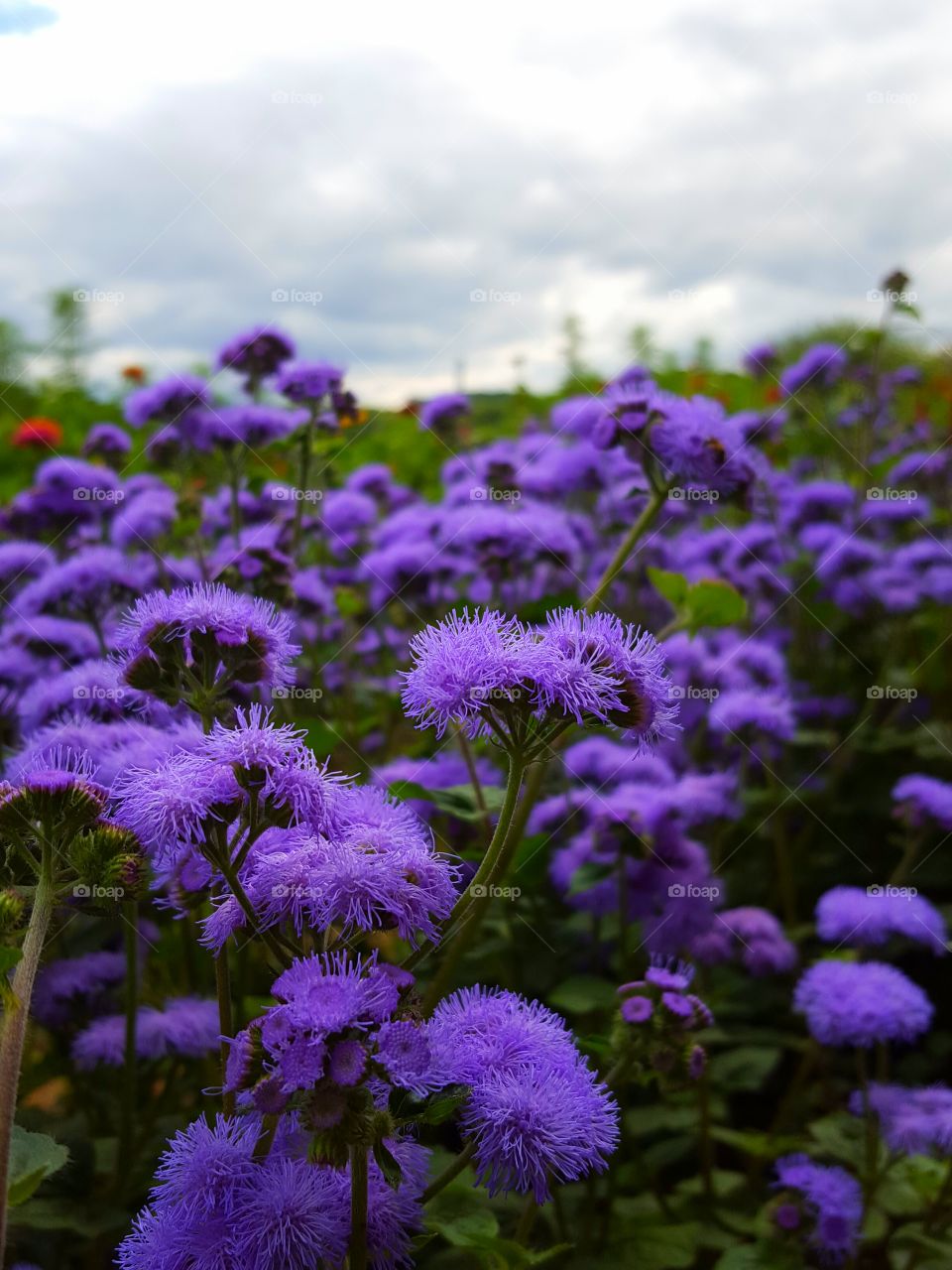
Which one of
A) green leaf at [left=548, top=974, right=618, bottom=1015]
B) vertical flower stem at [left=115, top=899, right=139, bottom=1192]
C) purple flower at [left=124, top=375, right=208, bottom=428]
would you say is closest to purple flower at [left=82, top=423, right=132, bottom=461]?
purple flower at [left=124, top=375, right=208, bottom=428]

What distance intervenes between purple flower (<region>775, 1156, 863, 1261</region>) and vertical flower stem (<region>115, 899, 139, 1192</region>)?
1443 mm

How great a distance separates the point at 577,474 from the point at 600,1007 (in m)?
2.07

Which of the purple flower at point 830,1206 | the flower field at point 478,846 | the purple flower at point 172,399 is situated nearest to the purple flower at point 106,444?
the flower field at point 478,846

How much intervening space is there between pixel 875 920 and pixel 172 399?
2.80 m

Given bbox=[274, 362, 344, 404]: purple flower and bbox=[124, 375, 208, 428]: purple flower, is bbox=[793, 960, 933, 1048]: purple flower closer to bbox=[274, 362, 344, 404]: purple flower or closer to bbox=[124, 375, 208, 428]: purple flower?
bbox=[274, 362, 344, 404]: purple flower

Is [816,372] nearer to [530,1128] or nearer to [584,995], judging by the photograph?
[584,995]

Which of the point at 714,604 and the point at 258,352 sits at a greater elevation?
the point at 258,352

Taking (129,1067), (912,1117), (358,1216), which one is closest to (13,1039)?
(358,1216)

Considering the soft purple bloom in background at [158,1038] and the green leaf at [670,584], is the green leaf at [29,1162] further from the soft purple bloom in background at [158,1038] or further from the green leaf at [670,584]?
the green leaf at [670,584]

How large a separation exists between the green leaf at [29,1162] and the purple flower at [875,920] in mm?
2233

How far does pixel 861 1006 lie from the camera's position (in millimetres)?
2754

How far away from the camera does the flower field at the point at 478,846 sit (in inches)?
57.1

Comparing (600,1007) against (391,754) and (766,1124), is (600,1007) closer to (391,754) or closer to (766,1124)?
(766,1124)

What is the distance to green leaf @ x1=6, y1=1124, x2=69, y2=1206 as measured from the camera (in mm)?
1369
